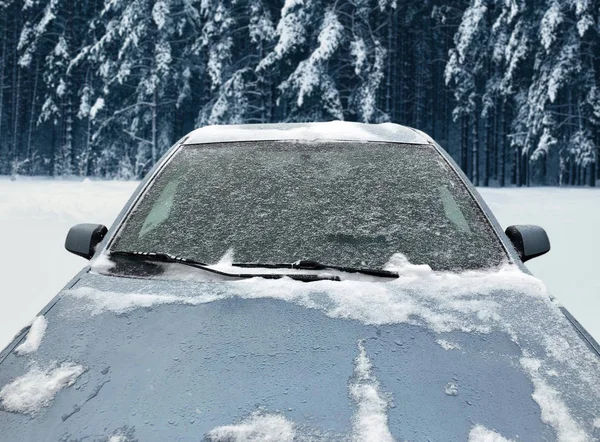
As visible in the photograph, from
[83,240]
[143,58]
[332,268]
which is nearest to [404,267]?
[332,268]

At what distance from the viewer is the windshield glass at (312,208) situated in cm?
273

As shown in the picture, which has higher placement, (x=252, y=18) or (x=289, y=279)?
(x=252, y=18)

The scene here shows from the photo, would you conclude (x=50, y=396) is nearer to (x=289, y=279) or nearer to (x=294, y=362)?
(x=294, y=362)

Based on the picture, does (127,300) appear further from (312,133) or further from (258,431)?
(312,133)

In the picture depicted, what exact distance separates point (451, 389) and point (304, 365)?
0.40m

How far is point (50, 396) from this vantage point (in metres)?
1.85

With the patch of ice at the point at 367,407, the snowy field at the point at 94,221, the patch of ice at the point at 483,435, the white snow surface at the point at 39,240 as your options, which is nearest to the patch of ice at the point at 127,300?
the white snow surface at the point at 39,240

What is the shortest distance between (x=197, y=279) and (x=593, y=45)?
101 ft

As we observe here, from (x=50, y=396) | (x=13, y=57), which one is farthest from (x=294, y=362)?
(x=13, y=57)

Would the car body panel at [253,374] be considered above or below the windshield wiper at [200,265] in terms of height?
below

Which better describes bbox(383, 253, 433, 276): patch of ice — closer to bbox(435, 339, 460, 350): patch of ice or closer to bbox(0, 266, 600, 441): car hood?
bbox(0, 266, 600, 441): car hood

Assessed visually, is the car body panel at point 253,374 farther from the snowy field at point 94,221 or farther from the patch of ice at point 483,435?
the snowy field at point 94,221

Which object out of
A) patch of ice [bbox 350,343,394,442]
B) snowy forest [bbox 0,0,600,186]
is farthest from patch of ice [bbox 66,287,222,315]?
snowy forest [bbox 0,0,600,186]

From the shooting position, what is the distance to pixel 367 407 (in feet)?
5.65
